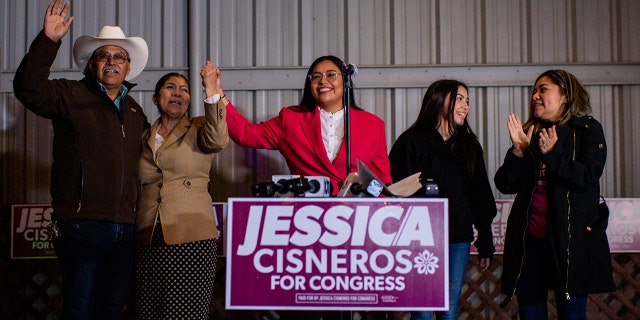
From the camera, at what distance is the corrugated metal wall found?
3762 millimetres

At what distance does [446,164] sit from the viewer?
2719 mm

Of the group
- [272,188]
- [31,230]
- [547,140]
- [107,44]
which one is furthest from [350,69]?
[31,230]

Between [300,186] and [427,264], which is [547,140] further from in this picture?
[300,186]

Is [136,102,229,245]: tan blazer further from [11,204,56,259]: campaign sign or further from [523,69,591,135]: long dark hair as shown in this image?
[11,204,56,259]: campaign sign

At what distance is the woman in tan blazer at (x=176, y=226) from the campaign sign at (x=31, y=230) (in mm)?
1466

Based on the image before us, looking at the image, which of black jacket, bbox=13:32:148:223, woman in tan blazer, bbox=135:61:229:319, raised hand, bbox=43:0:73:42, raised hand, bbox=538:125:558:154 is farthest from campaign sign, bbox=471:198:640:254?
raised hand, bbox=43:0:73:42

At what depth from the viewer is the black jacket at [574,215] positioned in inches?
89.1

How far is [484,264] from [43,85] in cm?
191

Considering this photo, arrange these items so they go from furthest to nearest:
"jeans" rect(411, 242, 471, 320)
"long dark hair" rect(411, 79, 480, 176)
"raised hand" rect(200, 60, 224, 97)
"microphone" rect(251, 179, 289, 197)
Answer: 1. "long dark hair" rect(411, 79, 480, 176)
2. "jeans" rect(411, 242, 471, 320)
3. "raised hand" rect(200, 60, 224, 97)
4. "microphone" rect(251, 179, 289, 197)

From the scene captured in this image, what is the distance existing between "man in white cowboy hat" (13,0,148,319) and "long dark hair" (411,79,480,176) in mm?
1229

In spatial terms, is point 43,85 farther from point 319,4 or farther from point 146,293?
point 319,4

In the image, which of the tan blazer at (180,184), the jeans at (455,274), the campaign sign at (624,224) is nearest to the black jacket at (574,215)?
the jeans at (455,274)

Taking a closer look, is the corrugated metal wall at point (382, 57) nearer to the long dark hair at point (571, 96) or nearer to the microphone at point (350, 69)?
the long dark hair at point (571, 96)

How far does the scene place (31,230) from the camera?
3.65m
